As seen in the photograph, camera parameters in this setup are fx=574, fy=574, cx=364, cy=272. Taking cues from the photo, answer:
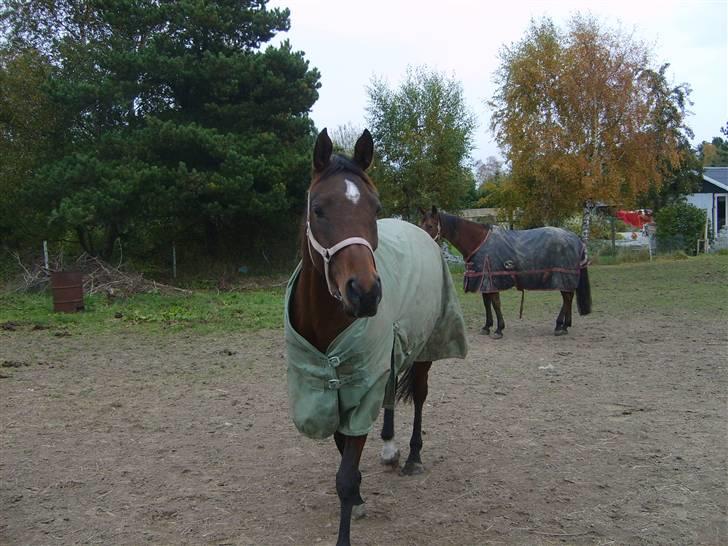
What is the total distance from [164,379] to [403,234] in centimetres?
358

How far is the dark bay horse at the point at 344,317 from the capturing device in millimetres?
2316

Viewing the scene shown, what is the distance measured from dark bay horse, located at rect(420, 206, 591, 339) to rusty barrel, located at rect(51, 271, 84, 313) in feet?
22.4

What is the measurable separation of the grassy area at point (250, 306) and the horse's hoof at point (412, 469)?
5.74 metres

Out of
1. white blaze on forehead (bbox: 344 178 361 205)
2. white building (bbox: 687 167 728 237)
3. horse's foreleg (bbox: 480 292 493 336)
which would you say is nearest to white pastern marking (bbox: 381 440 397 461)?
white blaze on forehead (bbox: 344 178 361 205)

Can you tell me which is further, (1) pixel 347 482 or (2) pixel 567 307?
(2) pixel 567 307

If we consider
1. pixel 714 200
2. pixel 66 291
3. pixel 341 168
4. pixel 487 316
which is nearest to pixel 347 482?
pixel 341 168

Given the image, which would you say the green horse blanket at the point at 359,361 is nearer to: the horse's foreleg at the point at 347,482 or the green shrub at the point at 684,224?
the horse's foreleg at the point at 347,482

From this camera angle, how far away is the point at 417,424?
3.77 m

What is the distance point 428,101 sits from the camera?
24031mm

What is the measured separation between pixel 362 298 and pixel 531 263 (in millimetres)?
6409

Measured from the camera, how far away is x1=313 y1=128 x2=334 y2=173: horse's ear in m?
2.56

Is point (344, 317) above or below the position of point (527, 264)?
below

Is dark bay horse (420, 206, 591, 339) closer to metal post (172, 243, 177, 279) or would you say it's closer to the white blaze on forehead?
the white blaze on forehead

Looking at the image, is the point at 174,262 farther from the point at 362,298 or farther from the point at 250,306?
the point at 362,298
